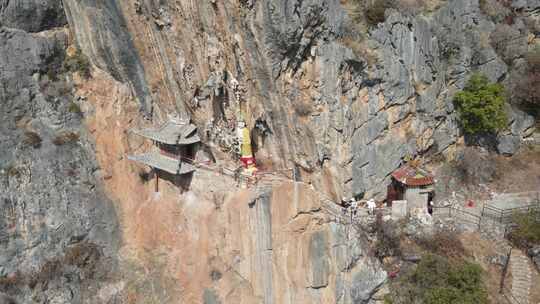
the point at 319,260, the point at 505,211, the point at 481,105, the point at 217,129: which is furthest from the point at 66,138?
the point at 505,211

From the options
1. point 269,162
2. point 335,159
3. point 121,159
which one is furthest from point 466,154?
point 121,159

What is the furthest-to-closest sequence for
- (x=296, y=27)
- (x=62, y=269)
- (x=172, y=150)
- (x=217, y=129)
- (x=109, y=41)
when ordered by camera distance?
(x=109, y=41)
(x=172, y=150)
(x=62, y=269)
(x=217, y=129)
(x=296, y=27)

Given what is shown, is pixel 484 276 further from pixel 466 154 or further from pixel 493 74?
pixel 493 74

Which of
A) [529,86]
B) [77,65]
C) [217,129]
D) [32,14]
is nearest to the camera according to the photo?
[217,129]

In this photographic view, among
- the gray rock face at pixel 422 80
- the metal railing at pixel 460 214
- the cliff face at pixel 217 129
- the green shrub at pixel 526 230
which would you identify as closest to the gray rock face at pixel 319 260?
the cliff face at pixel 217 129

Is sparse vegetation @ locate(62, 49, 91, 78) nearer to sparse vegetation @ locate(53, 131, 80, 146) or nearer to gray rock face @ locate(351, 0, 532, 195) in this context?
sparse vegetation @ locate(53, 131, 80, 146)

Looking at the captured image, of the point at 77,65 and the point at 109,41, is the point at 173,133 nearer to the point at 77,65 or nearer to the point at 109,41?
the point at 109,41

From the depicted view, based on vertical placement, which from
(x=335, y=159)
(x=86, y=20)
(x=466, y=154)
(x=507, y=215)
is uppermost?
(x=86, y=20)

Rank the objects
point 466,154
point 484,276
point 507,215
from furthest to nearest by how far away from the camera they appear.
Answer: point 466,154 < point 507,215 < point 484,276
